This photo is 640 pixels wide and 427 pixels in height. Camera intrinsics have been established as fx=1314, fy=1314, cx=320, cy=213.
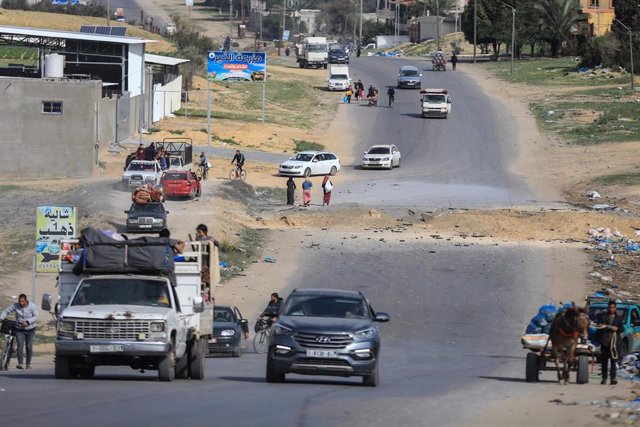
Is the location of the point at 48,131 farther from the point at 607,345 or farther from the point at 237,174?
the point at 607,345

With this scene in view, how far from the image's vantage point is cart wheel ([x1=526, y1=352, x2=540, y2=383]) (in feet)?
72.1

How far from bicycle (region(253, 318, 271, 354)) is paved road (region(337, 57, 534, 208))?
27096 millimetres

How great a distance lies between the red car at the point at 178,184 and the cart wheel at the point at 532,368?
32.9 metres

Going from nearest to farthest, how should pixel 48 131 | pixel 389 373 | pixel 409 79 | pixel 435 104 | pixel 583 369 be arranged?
pixel 583 369, pixel 389 373, pixel 48 131, pixel 435 104, pixel 409 79

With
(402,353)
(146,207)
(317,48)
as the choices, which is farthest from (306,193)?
(317,48)

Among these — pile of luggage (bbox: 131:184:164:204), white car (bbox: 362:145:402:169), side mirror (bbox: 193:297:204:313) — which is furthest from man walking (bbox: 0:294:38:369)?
white car (bbox: 362:145:402:169)

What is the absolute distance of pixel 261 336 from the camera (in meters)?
29.5

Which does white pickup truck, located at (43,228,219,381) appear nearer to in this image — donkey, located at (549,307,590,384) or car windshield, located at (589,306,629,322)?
donkey, located at (549,307,590,384)

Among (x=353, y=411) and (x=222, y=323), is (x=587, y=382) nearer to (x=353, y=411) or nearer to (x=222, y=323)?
(x=353, y=411)

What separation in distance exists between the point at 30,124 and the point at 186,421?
161 feet

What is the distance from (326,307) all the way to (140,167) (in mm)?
36338

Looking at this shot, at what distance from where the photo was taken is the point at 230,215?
51125 mm

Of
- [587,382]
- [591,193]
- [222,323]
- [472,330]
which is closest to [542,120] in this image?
[591,193]

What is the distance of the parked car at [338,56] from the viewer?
120812 mm
